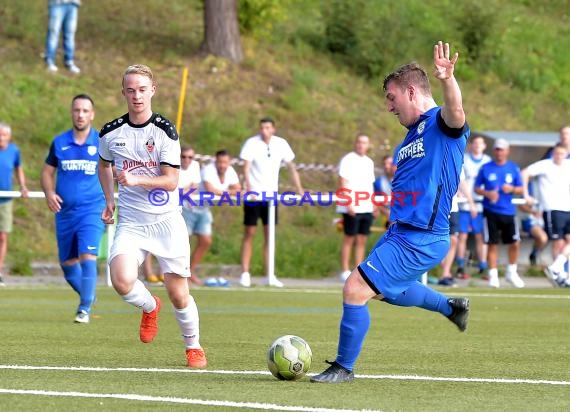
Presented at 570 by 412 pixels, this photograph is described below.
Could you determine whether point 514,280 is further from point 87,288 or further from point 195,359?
point 195,359

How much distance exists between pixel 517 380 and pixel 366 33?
22.2m

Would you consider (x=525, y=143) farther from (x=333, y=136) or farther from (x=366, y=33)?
(x=366, y=33)

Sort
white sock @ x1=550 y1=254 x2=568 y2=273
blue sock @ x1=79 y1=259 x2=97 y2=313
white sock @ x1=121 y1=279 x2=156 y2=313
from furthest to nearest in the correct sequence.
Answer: white sock @ x1=550 y1=254 x2=568 y2=273 < blue sock @ x1=79 y1=259 x2=97 y2=313 < white sock @ x1=121 y1=279 x2=156 y2=313

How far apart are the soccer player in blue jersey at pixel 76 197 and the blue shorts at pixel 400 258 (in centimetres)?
553

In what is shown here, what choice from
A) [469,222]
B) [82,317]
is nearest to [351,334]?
[82,317]

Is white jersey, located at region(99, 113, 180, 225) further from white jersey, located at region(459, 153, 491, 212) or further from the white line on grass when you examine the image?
white jersey, located at region(459, 153, 491, 212)

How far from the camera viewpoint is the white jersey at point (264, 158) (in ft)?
62.0

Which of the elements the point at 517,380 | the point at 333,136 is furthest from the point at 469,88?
the point at 517,380

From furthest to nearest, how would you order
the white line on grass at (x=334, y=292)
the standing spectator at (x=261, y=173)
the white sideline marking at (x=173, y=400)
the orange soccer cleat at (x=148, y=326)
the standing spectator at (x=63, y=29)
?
the standing spectator at (x=63, y=29) < the standing spectator at (x=261, y=173) < the white line on grass at (x=334, y=292) < the orange soccer cleat at (x=148, y=326) < the white sideline marking at (x=173, y=400)

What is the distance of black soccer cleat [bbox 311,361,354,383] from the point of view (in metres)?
7.61

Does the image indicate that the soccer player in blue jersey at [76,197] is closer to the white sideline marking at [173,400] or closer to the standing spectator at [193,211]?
the standing spectator at [193,211]

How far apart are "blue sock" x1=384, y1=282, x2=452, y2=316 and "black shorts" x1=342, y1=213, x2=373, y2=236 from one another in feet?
33.2

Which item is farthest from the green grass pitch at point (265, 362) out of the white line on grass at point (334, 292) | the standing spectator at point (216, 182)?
the standing spectator at point (216, 182)

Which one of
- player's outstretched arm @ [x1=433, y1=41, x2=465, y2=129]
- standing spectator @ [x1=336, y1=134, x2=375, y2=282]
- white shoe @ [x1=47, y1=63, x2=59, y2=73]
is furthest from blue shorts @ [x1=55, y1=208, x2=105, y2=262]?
white shoe @ [x1=47, y1=63, x2=59, y2=73]
